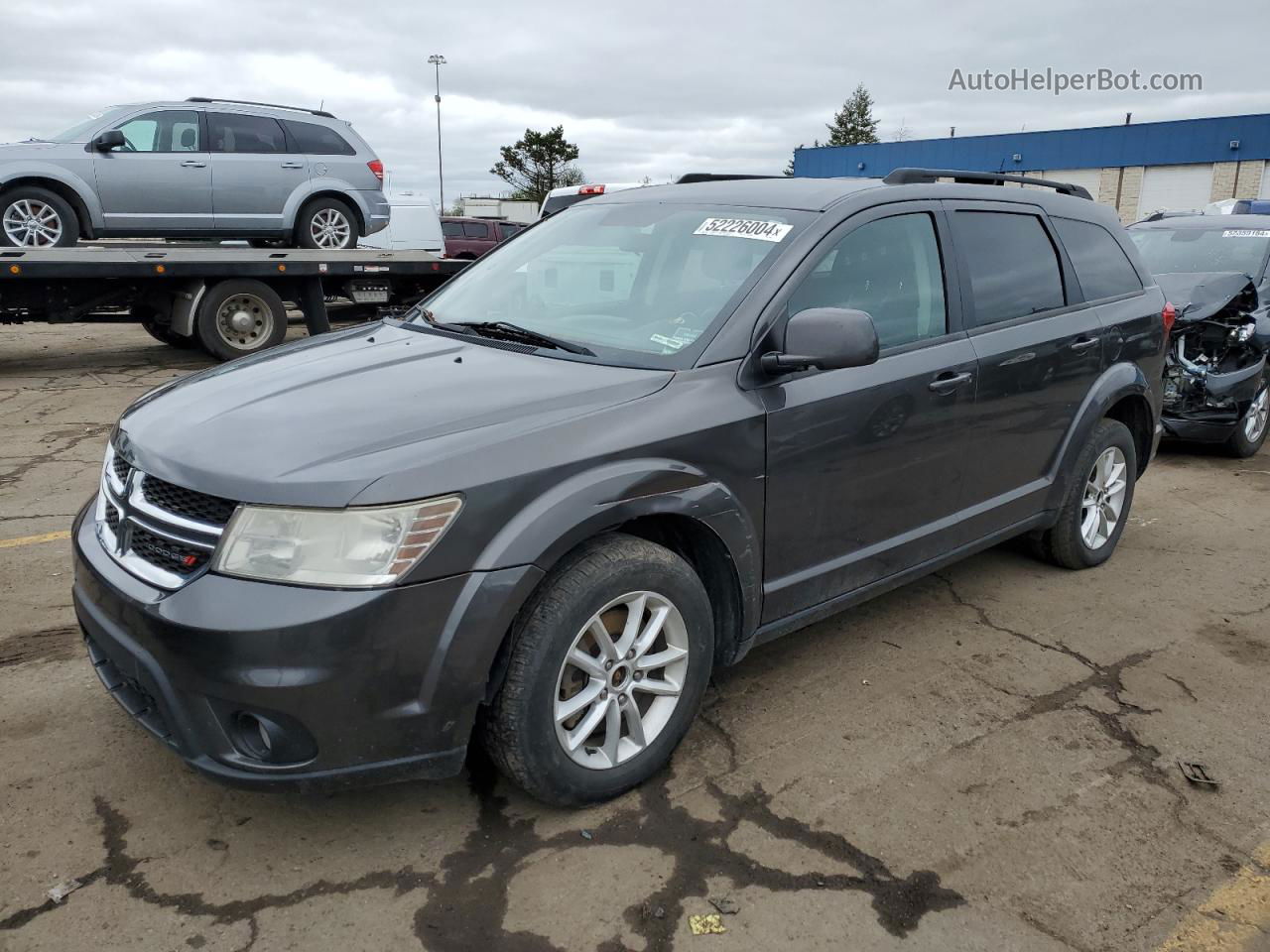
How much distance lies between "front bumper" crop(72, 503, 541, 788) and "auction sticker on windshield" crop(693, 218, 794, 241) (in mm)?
1480

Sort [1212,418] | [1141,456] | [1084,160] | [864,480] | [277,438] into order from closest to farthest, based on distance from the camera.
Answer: [277,438] → [864,480] → [1141,456] → [1212,418] → [1084,160]

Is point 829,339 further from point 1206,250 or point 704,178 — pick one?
point 1206,250

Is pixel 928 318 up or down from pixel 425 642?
up

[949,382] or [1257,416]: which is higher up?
[949,382]

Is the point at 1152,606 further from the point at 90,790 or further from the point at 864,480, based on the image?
the point at 90,790

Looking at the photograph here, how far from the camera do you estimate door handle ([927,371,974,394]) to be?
3.51m

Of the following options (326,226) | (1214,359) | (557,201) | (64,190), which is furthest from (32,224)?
(1214,359)

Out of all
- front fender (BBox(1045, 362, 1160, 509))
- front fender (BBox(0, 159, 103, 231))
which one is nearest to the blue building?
front fender (BBox(0, 159, 103, 231))

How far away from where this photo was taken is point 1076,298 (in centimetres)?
432

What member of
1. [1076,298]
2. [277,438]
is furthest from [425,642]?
[1076,298]

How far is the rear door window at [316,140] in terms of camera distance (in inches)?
444

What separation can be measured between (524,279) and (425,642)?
1.78 meters

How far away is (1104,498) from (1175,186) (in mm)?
39823

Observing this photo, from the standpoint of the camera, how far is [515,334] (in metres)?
3.27
